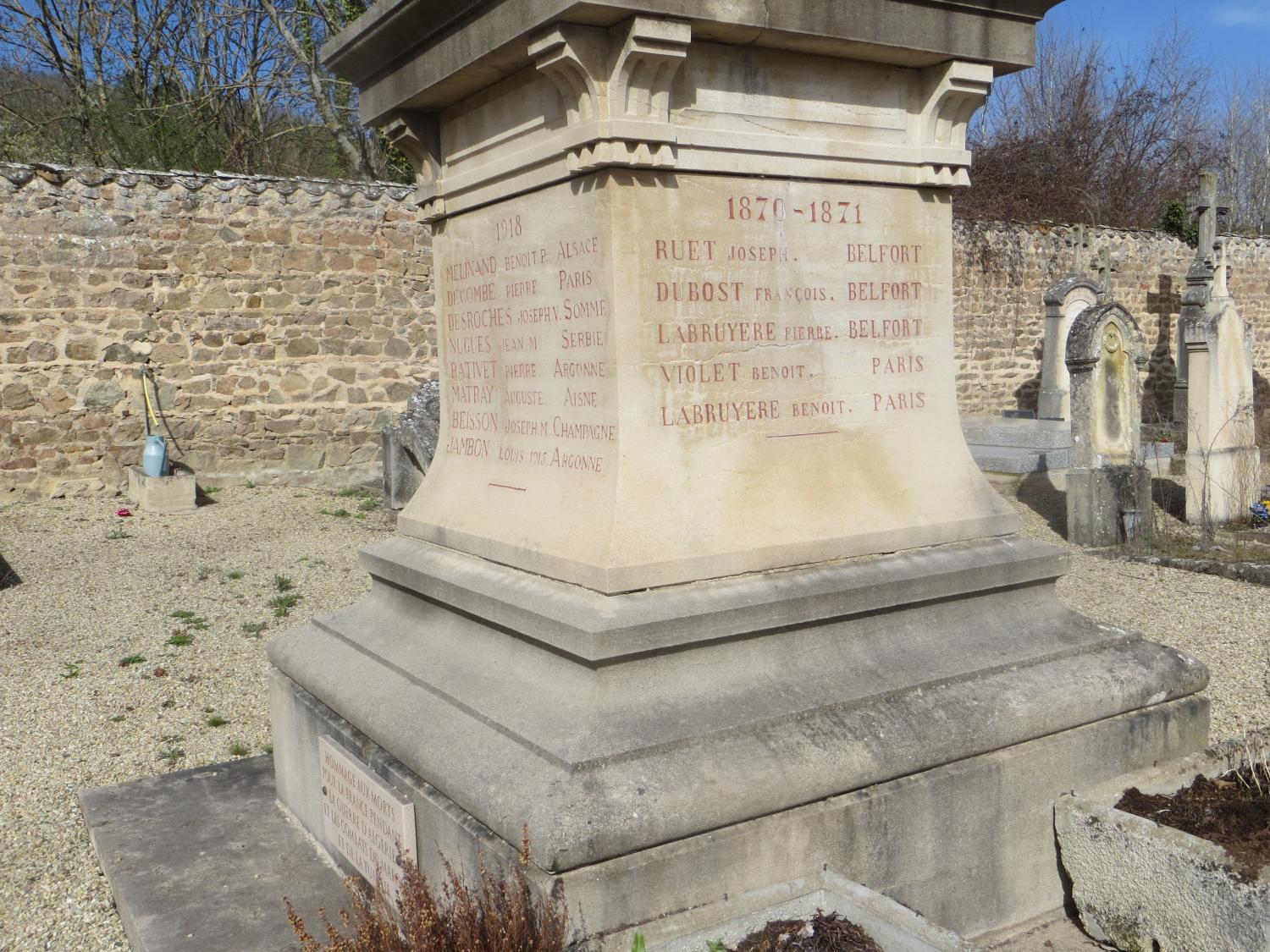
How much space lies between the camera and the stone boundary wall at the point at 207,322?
9.91 m

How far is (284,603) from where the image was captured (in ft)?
22.0

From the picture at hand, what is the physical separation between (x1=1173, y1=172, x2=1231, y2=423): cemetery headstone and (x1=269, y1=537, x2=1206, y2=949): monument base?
41.6ft

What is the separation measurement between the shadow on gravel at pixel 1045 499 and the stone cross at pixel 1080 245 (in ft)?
17.2

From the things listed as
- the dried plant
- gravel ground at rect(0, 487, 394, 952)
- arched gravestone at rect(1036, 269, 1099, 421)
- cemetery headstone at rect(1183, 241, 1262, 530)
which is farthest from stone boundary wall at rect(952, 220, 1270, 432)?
the dried plant

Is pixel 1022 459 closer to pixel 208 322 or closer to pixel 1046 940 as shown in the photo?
pixel 208 322

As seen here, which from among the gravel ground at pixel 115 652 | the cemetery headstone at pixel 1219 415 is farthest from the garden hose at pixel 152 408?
the cemetery headstone at pixel 1219 415

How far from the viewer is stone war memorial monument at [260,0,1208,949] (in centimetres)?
252

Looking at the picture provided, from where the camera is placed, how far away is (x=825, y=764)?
2.55 m

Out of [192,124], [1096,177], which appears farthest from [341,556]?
[1096,177]

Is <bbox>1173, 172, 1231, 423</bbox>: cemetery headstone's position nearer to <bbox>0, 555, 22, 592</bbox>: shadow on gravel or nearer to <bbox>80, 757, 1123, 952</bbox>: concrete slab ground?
<bbox>0, 555, 22, 592</bbox>: shadow on gravel

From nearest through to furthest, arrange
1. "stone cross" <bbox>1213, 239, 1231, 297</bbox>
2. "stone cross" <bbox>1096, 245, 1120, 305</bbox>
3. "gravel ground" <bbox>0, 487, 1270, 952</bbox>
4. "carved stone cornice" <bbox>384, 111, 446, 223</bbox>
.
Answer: "carved stone cornice" <bbox>384, 111, 446, 223</bbox>, "gravel ground" <bbox>0, 487, 1270, 952</bbox>, "stone cross" <bbox>1213, 239, 1231, 297</bbox>, "stone cross" <bbox>1096, 245, 1120, 305</bbox>

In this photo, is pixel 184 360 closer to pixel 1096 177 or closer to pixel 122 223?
pixel 122 223

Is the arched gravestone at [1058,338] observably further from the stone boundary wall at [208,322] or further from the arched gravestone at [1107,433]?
the arched gravestone at [1107,433]

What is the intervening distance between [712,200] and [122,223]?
9.02 m
